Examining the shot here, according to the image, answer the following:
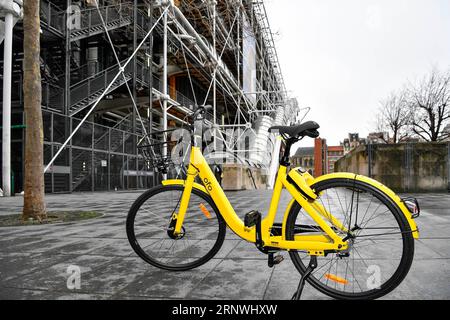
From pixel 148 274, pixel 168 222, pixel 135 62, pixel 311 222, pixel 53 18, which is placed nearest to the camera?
pixel 311 222

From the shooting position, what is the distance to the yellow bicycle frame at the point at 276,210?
8.19ft

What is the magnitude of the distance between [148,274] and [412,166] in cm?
1251

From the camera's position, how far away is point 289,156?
8.82 feet

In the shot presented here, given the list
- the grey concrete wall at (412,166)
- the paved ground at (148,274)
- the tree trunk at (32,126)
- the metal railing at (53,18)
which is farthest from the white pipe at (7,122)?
the grey concrete wall at (412,166)

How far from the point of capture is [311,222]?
2605 millimetres

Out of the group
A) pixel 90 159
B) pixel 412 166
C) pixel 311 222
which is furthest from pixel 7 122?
pixel 412 166

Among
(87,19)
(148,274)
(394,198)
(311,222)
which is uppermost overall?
(87,19)

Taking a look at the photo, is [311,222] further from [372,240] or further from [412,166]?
[412,166]

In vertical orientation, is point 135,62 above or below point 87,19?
below

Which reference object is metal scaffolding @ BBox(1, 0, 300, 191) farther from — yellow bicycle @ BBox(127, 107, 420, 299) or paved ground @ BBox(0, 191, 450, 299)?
yellow bicycle @ BBox(127, 107, 420, 299)

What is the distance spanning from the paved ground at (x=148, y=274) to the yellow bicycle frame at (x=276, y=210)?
0.33 meters

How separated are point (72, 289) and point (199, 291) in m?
0.91

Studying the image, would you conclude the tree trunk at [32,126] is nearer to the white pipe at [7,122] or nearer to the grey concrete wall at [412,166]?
the white pipe at [7,122]
